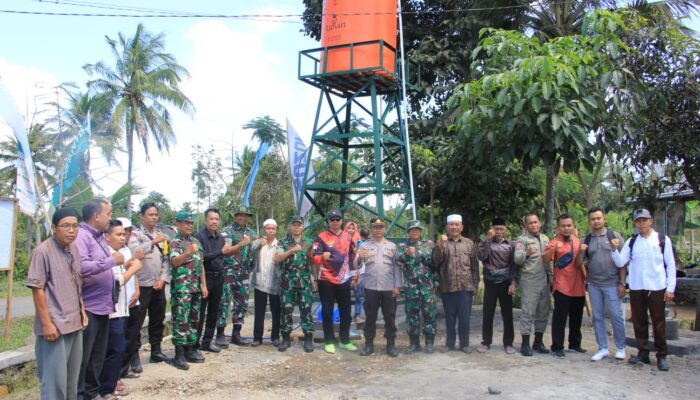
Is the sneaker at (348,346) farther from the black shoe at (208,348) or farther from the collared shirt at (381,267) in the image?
the black shoe at (208,348)

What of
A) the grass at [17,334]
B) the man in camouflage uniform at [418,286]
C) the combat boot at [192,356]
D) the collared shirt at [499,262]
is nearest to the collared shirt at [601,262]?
the collared shirt at [499,262]

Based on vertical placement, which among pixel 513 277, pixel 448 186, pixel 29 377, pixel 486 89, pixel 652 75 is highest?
pixel 652 75

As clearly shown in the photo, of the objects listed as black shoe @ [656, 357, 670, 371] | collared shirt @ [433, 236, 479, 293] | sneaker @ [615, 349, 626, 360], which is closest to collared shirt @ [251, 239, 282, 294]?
collared shirt @ [433, 236, 479, 293]

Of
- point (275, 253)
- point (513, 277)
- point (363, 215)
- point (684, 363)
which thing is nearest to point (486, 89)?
point (513, 277)

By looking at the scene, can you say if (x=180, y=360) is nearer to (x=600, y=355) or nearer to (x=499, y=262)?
(x=499, y=262)

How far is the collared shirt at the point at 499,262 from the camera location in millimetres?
6605

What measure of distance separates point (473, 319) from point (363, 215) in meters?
14.4

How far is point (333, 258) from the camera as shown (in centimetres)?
677

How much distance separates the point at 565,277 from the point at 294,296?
3.29 m

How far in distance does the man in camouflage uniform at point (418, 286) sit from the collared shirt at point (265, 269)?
161cm

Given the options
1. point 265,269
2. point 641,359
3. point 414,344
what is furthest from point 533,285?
point 265,269

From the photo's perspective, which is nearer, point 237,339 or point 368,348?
point 368,348

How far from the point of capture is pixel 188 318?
591 centimetres

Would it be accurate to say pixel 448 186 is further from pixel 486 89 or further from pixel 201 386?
pixel 201 386
